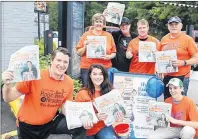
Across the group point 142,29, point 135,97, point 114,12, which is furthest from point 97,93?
point 114,12

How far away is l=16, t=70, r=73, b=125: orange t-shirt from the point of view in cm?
380

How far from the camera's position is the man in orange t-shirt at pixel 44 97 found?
378 centimetres

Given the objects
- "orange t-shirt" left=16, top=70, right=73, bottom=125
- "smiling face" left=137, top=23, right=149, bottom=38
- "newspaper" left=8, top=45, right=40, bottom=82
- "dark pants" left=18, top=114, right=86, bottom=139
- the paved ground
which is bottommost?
the paved ground

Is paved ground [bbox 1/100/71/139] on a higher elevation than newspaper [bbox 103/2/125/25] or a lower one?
lower

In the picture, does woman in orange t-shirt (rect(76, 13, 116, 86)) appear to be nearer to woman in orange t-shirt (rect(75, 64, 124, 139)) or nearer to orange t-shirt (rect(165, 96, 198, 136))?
woman in orange t-shirt (rect(75, 64, 124, 139))

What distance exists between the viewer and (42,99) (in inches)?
150

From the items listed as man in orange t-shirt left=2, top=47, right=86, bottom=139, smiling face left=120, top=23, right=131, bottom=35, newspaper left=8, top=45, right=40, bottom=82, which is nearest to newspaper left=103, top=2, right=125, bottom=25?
smiling face left=120, top=23, right=131, bottom=35

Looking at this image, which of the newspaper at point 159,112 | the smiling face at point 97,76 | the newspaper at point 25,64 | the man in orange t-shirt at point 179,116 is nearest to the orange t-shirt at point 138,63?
the man in orange t-shirt at point 179,116

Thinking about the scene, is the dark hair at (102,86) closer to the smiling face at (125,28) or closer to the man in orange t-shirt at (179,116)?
the man in orange t-shirt at (179,116)

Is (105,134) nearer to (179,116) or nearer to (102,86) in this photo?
(102,86)

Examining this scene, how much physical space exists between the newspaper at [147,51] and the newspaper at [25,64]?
187 centimetres

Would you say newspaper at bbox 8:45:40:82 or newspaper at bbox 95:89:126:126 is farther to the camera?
newspaper at bbox 95:89:126:126

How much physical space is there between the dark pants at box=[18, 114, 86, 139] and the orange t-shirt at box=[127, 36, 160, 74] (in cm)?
161

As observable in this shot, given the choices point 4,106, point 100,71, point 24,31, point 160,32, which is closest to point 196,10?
point 160,32
